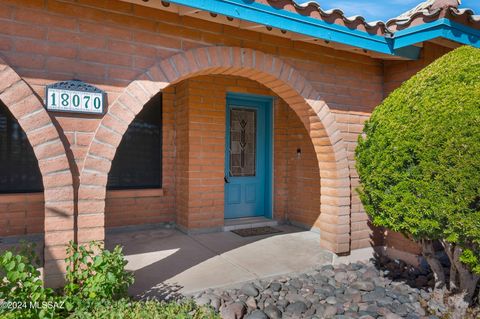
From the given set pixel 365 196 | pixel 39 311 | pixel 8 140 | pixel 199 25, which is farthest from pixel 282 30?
pixel 8 140

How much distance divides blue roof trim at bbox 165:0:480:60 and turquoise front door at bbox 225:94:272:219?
2.78 meters

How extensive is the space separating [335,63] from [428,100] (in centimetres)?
183

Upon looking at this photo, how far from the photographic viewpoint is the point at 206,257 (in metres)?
4.70

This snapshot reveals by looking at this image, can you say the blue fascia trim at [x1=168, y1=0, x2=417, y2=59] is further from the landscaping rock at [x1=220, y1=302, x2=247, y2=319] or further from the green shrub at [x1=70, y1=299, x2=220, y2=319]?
the landscaping rock at [x1=220, y1=302, x2=247, y2=319]

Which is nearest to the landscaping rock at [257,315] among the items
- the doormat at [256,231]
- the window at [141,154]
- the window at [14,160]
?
the doormat at [256,231]

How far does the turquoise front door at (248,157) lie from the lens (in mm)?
6723

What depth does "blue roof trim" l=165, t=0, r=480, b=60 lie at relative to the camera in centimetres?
343

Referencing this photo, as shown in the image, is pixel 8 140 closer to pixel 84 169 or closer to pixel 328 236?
pixel 84 169

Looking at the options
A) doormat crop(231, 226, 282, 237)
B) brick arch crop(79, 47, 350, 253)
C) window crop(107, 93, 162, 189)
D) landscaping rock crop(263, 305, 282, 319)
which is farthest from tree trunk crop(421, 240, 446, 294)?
window crop(107, 93, 162, 189)

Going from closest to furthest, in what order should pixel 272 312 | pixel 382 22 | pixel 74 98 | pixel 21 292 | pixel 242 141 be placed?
pixel 21 292
pixel 74 98
pixel 272 312
pixel 382 22
pixel 242 141

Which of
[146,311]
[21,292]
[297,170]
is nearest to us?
[21,292]

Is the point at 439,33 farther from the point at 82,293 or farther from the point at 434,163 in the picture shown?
the point at 82,293

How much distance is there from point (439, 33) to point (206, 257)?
163 inches

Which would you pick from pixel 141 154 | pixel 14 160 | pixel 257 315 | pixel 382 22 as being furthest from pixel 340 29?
pixel 14 160
